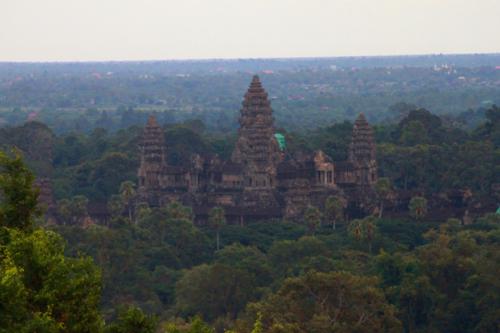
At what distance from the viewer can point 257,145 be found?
265ft

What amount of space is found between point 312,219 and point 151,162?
16733 millimetres

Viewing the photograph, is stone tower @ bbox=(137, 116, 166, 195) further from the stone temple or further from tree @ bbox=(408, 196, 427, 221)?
tree @ bbox=(408, 196, 427, 221)

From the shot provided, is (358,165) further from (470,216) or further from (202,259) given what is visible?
(202,259)

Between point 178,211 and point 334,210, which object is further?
point 334,210

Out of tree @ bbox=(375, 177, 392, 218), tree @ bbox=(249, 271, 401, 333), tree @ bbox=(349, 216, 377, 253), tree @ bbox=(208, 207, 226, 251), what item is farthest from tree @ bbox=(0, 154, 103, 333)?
tree @ bbox=(375, 177, 392, 218)

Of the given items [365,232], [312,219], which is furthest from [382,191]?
[365,232]

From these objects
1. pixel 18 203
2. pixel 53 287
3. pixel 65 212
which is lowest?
pixel 65 212

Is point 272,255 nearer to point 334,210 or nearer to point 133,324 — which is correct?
point 334,210

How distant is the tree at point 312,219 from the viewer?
2768 inches

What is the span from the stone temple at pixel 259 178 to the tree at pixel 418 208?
397 cm

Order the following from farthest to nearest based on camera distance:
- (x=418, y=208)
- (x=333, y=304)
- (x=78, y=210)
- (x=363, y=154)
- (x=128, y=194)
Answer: (x=363, y=154) < (x=128, y=194) < (x=78, y=210) < (x=418, y=208) < (x=333, y=304)

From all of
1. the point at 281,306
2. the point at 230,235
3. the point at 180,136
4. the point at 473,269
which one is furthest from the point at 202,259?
the point at 180,136

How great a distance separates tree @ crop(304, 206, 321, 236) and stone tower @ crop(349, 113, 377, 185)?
10782 millimetres

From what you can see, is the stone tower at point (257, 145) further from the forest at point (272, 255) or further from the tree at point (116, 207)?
the tree at point (116, 207)
